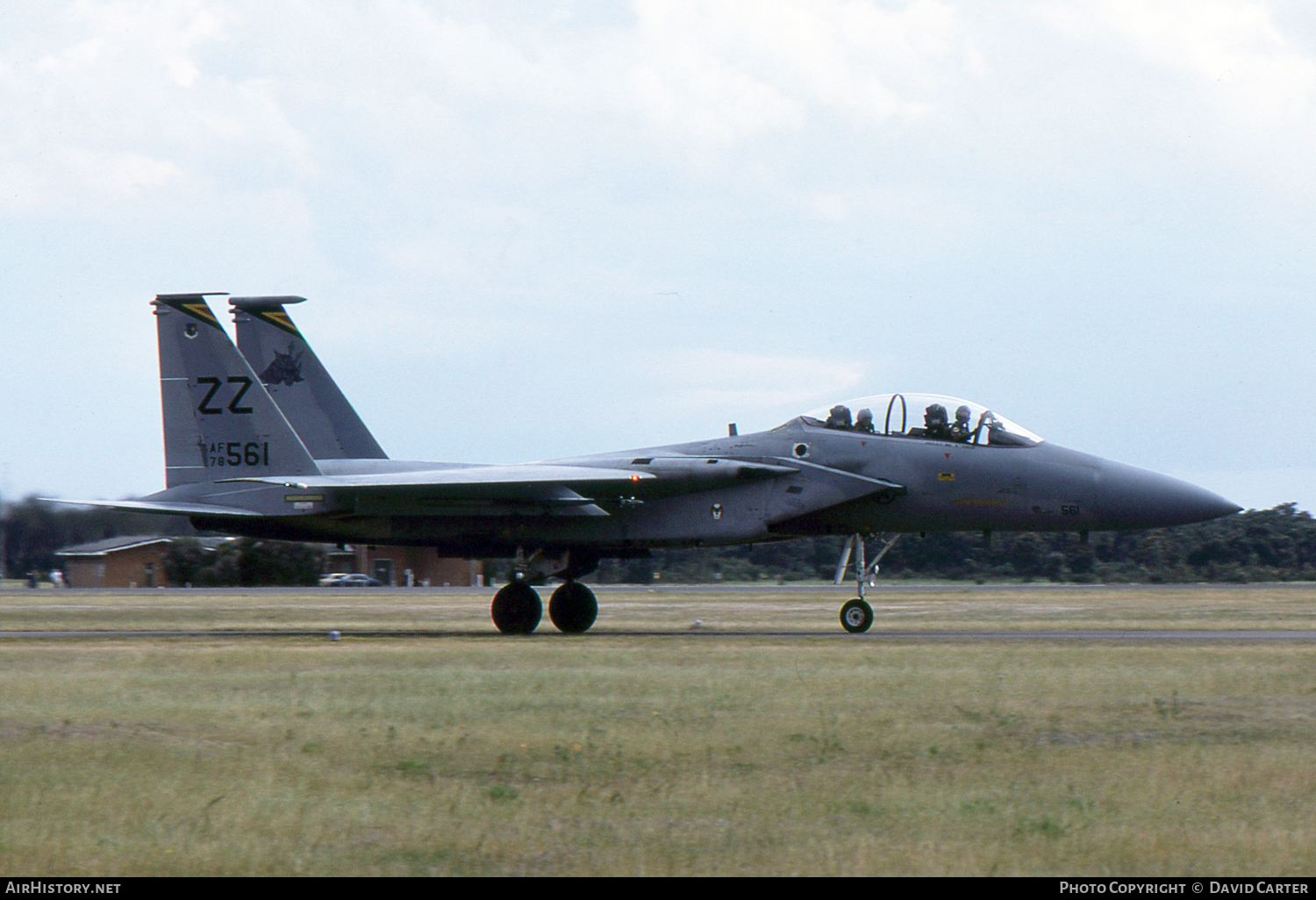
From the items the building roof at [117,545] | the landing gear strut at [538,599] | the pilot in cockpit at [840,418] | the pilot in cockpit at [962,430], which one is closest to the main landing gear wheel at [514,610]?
the landing gear strut at [538,599]

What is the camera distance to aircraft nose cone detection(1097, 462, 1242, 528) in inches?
797

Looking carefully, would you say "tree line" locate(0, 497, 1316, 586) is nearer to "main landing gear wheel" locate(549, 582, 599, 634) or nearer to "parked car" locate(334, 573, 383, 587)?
"parked car" locate(334, 573, 383, 587)

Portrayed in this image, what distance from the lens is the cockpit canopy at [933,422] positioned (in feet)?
67.5

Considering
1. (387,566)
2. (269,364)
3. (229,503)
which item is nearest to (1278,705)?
(229,503)

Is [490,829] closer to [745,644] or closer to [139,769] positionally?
[139,769]

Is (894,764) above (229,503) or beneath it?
beneath

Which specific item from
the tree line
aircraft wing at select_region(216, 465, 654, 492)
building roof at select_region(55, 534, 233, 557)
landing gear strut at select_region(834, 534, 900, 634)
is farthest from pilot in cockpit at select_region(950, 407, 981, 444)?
building roof at select_region(55, 534, 233, 557)

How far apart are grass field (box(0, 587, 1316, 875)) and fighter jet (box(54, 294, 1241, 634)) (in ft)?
13.3

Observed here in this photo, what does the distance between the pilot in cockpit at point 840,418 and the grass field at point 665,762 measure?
16.8 feet

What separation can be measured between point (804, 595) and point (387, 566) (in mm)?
35387

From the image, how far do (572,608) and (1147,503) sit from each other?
8.54 m

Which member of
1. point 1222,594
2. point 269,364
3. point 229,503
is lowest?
point 1222,594
